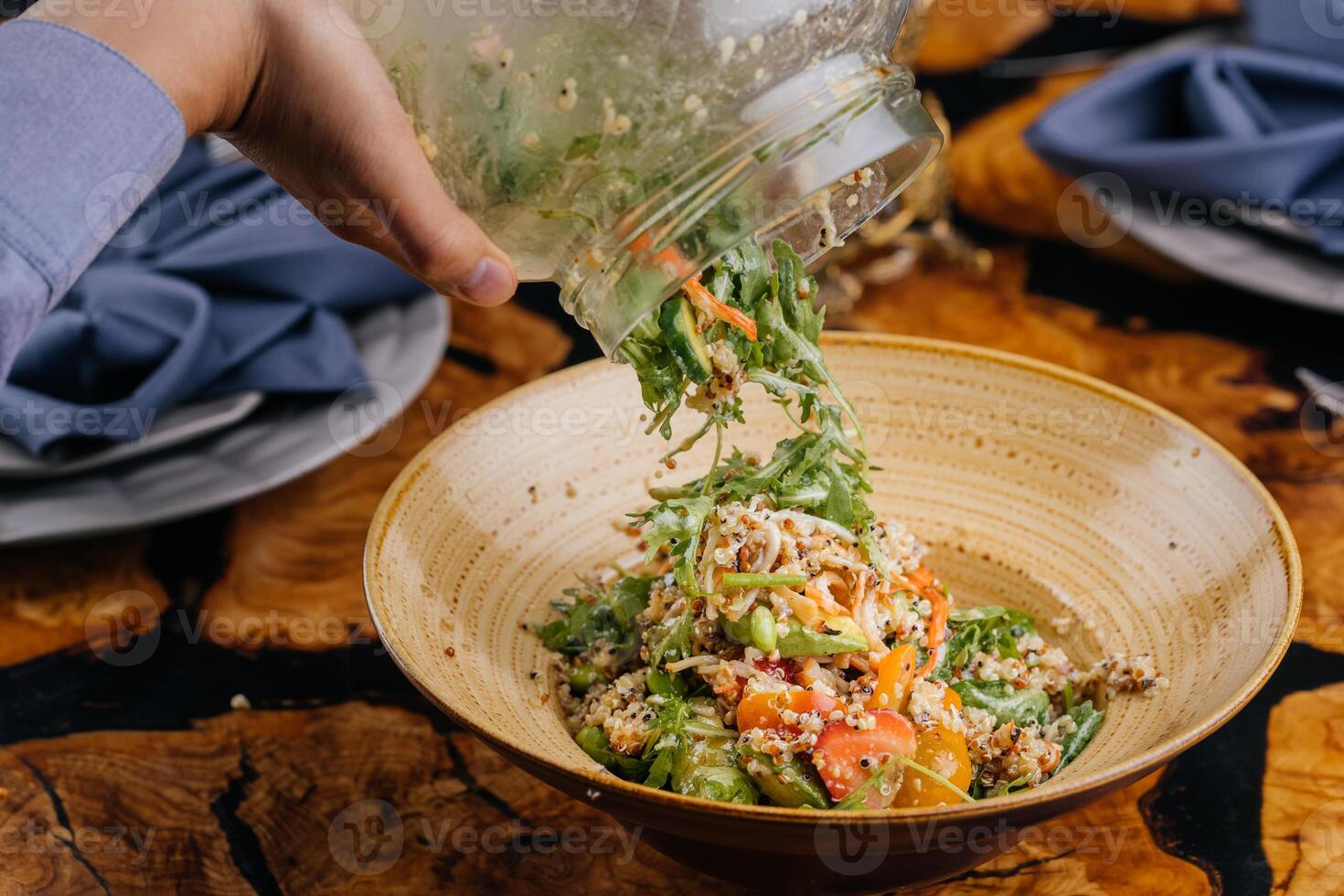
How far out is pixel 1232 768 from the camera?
6.24ft

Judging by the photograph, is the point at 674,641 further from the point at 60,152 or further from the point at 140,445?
the point at 140,445

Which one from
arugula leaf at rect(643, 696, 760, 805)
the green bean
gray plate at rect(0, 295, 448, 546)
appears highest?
the green bean

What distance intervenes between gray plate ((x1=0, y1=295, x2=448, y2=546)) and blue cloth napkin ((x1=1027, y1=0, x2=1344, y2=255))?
67.5 inches

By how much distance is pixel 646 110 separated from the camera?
1357 mm

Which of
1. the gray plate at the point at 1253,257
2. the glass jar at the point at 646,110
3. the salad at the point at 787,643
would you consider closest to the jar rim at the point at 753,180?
the glass jar at the point at 646,110

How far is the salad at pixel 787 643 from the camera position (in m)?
1.57

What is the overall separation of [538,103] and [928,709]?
0.90m

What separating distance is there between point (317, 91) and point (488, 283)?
285 millimetres

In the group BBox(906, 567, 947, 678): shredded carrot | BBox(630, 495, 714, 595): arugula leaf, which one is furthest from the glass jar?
BBox(906, 567, 947, 678): shredded carrot

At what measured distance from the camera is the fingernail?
57.4 inches

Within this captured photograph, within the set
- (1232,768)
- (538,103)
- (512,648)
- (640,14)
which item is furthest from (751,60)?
(1232,768)

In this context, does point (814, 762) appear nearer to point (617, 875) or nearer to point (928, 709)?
point (928, 709)

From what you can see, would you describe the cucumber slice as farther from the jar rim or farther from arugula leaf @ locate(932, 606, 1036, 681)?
arugula leaf @ locate(932, 606, 1036, 681)

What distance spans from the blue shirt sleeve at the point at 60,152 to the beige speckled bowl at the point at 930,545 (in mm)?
554
